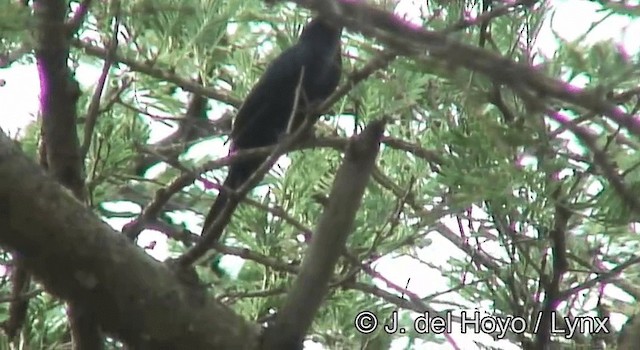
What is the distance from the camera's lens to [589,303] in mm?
1610

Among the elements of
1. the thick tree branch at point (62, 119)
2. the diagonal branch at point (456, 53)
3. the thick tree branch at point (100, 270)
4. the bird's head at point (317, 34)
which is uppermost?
the bird's head at point (317, 34)

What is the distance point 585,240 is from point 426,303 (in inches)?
9.6

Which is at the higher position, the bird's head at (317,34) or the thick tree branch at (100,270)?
the bird's head at (317,34)

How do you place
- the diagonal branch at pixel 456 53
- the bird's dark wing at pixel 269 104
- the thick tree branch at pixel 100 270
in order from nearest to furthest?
the diagonal branch at pixel 456 53 → the thick tree branch at pixel 100 270 → the bird's dark wing at pixel 269 104

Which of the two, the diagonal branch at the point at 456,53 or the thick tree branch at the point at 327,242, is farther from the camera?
the thick tree branch at the point at 327,242

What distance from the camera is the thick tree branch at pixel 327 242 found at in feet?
3.34

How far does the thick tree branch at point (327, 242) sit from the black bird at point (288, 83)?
2.72 feet

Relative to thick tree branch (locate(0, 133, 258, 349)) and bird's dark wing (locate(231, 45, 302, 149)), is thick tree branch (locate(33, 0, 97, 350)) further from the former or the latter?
bird's dark wing (locate(231, 45, 302, 149))

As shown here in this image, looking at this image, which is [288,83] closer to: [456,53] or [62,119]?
[62,119]

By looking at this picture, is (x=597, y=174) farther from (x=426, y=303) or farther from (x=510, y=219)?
(x=426, y=303)

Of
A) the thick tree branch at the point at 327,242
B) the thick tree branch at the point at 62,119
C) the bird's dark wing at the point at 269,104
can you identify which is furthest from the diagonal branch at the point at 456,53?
the bird's dark wing at the point at 269,104

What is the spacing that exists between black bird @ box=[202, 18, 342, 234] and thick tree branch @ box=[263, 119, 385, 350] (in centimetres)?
83

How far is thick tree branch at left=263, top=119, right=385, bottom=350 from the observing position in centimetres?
102

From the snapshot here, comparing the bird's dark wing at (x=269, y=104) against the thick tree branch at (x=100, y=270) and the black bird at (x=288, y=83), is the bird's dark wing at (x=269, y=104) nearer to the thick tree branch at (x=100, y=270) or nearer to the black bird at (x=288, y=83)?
the black bird at (x=288, y=83)
